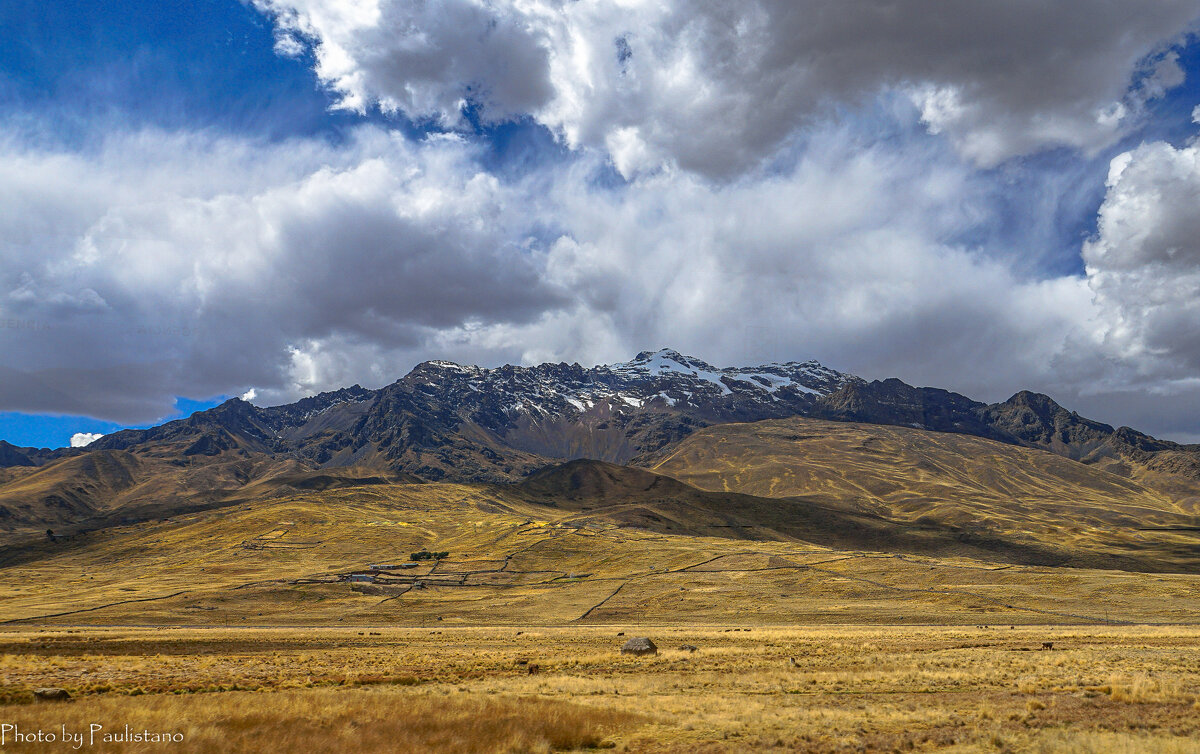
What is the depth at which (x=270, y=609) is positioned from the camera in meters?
105

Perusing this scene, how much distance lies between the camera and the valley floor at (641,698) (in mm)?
19609

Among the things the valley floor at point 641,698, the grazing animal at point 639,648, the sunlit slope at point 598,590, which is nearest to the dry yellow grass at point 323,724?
the valley floor at point 641,698

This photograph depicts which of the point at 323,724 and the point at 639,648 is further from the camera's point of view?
the point at 639,648

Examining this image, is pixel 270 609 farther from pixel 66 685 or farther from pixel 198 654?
pixel 66 685

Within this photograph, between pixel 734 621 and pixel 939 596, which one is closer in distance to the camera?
pixel 734 621

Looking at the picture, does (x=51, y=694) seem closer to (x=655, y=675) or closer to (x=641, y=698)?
(x=641, y=698)

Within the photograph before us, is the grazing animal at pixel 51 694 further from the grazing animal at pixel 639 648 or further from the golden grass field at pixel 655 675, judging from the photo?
the grazing animal at pixel 639 648

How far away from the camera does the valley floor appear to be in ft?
64.3

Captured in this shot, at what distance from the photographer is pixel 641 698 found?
88.9ft

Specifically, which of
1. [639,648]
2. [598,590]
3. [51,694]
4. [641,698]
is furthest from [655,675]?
[598,590]

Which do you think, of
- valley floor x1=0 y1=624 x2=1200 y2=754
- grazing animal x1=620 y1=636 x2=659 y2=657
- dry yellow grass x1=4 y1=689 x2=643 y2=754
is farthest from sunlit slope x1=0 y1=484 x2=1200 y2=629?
dry yellow grass x1=4 y1=689 x2=643 y2=754

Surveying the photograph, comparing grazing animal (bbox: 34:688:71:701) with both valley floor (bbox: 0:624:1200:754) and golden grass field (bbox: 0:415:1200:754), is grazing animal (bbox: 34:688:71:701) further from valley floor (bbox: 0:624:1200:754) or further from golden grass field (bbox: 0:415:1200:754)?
valley floor (bbox: 0:624:1200:754)

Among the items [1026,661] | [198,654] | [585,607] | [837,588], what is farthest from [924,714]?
[837,588]

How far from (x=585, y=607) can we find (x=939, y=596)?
170ft
